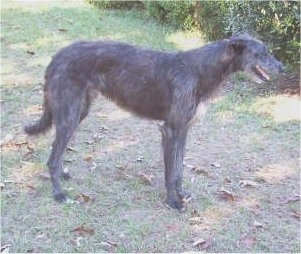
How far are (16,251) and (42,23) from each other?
7922 millimetres

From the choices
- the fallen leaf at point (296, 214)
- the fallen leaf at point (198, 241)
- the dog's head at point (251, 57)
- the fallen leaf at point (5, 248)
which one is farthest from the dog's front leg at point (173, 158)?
the fallen leaf at point (5, 248)

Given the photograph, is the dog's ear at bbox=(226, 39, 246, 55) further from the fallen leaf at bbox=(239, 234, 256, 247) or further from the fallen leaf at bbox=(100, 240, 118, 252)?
the fallen leaf at bbox=(100, 240, 118, 252)

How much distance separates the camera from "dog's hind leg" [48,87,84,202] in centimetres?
538

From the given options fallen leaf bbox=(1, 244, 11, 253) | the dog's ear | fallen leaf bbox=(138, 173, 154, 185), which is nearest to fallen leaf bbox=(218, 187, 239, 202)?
fallen leaf bbox=(138, 173, 154, 185)

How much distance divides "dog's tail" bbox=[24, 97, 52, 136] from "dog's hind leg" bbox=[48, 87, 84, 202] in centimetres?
18

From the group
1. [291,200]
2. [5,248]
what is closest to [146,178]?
[291,200]

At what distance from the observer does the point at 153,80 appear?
5359mm

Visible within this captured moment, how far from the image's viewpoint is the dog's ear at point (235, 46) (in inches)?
201

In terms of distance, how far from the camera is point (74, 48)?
540cm

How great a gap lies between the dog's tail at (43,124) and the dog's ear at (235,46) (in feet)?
6.02

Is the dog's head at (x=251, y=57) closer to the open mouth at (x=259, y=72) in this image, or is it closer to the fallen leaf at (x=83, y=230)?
the open mouth at (x=259, y=72)

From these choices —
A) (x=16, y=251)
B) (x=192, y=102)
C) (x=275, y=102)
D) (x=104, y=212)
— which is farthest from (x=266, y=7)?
(x=16, y=251)

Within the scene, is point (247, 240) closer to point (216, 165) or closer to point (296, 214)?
point (296, 214)

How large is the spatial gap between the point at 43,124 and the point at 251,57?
214 cm
